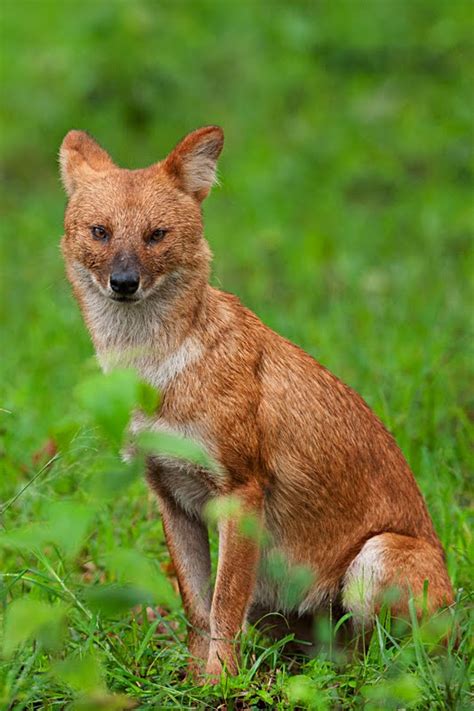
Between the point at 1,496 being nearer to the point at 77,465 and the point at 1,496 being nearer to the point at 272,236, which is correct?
the point at 77,465

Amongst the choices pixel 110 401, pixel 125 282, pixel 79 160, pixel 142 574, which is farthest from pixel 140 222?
pixel 142 574

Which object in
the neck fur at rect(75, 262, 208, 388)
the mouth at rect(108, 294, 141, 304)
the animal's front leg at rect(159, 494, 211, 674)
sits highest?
the mouth at rect(108, 294, 141, 304)

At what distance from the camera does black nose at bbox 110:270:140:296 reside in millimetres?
4723

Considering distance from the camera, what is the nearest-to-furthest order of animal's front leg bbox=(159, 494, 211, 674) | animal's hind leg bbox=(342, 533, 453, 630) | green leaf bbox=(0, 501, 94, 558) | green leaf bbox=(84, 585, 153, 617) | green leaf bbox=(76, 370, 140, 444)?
green leaf bbox=(76, 370, 140, 444) < green leaf bbox=(0, 501, 94, 558) < green leaf bbox=(84, 585, 153, 617) < animal's hind leg bbox=(342, 533, 453, 630) < animal's front leg bbox=(159, 494, 211, 674)

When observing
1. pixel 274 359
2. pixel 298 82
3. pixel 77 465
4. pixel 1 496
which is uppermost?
Result: pixel 298 82

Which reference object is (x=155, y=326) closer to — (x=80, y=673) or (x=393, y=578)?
(x=393, y=578)

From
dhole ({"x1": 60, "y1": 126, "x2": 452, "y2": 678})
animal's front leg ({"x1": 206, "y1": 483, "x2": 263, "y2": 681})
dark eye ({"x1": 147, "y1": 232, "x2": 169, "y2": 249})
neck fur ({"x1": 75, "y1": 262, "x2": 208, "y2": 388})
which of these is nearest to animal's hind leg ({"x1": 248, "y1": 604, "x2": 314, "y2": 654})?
dhole ({"x1": 60, "y1": 126, "x2": 452, "y2": 678})

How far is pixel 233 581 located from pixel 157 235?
1.34 metres

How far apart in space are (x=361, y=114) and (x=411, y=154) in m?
0.87

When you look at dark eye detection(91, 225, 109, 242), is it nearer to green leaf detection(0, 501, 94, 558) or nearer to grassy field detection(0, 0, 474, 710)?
grassy field detection(0, 0, 474, 710)

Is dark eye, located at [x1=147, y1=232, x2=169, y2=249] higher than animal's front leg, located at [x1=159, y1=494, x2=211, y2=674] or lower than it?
higher

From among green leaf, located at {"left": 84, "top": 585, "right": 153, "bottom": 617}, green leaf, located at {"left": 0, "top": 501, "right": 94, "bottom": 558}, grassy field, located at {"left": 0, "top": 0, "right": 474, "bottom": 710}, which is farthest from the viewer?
grassy field, located at {"left": 0, "top": 0, "right": 474, "bottom": 710}

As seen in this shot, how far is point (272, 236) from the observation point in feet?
34.6

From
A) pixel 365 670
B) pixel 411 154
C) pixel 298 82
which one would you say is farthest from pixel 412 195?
pixel 365 670
